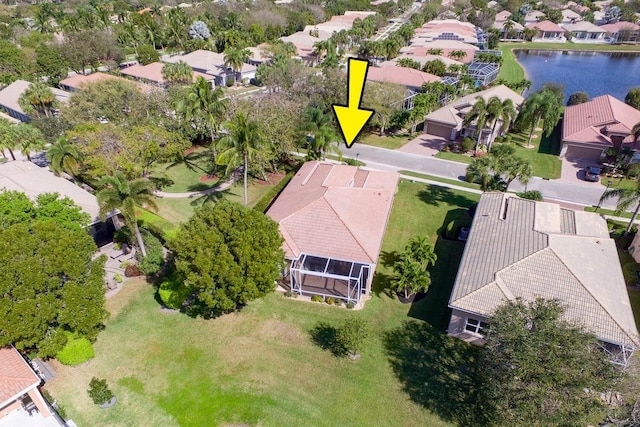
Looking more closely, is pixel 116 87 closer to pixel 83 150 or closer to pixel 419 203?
pixel 83 150

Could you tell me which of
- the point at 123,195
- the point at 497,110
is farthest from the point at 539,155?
the point at 123,195

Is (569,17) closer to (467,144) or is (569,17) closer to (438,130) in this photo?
(438,130)

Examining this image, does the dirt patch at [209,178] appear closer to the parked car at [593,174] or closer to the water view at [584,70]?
the parked car at [593,174]

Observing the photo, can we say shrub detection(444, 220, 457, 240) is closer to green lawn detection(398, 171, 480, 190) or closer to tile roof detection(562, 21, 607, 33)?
green lawn detection(398, 171, 480, 190)

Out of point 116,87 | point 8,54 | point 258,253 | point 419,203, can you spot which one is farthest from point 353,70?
point 8,54

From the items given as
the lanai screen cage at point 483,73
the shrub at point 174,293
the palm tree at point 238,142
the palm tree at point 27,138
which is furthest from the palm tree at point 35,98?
the lanai screen cage at point 483,73
